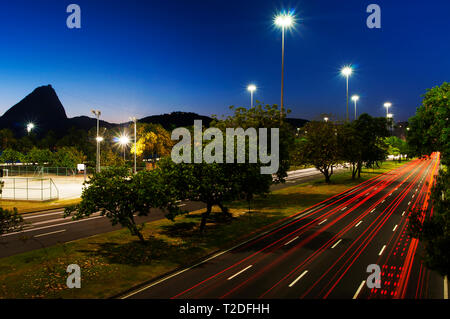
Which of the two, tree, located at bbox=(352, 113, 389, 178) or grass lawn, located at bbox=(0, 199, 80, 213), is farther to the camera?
tree, located at bbox=(352, 113, 389, 178)

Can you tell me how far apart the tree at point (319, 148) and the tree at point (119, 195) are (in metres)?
37.4

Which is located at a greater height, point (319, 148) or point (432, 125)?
point (432, 125)

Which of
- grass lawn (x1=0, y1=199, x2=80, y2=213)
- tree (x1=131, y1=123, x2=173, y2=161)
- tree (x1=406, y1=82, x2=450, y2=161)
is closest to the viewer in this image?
tree (x1=406, y1=82, x2=450, y2=161)

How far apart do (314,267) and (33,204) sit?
34.0 m

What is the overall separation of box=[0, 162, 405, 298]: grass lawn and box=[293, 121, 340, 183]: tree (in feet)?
80.8

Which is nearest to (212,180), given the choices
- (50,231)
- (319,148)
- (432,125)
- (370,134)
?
(50,231)

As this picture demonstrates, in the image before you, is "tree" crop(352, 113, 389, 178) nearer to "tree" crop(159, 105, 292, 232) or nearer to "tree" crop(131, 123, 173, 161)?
"tree" crop(159, 105, 292, 232)

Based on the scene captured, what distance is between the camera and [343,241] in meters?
22.9

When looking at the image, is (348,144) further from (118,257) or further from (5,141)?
(5,141)

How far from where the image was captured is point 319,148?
5241cm

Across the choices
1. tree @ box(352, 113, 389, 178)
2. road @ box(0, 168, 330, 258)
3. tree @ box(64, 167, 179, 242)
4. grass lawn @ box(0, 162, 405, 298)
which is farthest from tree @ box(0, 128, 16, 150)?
tree @ box(352, 113, 389, 178)

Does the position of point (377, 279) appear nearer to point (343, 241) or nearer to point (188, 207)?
point (343, 241)

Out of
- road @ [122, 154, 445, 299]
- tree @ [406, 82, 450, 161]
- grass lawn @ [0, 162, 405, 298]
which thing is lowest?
road @ [122, 154, 445, 299]

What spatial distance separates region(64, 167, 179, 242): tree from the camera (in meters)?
18.8
